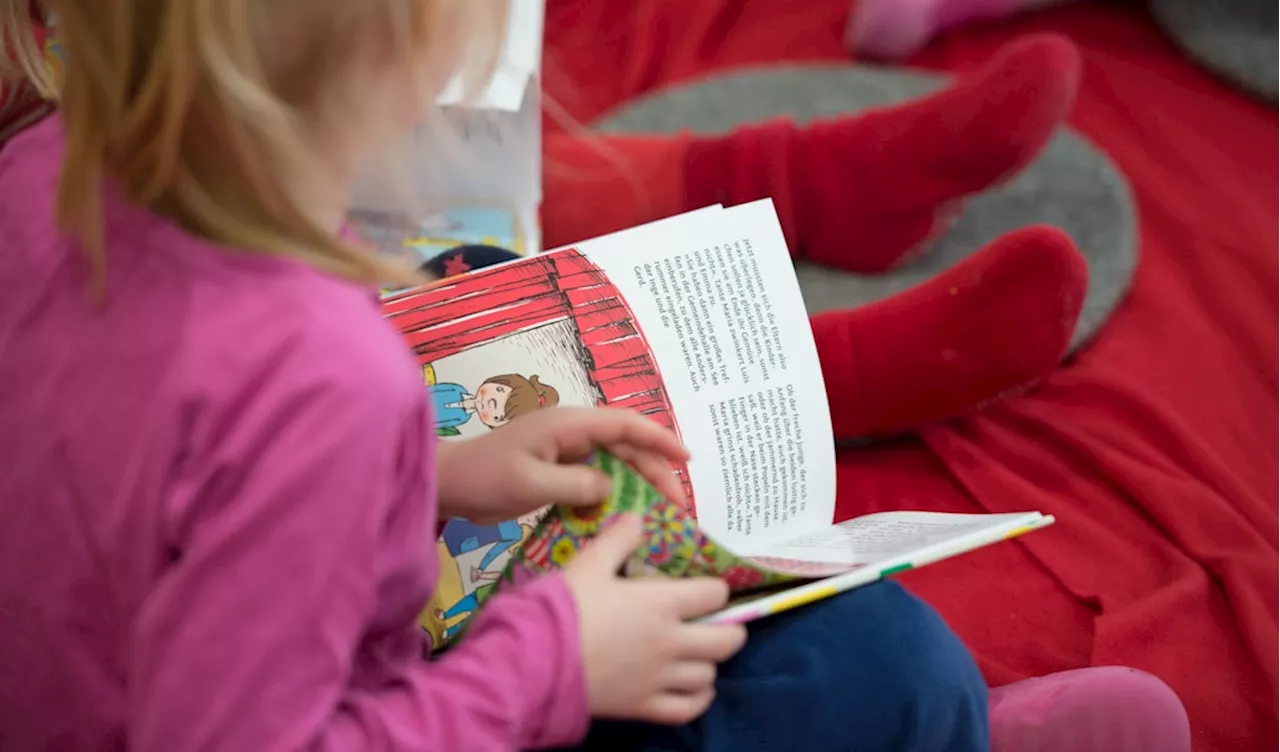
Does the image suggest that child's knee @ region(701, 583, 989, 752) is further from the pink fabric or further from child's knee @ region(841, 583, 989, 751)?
the pink fabric

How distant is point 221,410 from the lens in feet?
1.01

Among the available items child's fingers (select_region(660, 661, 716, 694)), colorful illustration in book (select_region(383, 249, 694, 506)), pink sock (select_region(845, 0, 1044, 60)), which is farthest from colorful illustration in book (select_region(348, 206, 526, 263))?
pink sock (select_region(845, 0, 1044, 60))

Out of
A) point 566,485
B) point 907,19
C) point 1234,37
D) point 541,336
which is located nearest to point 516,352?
point 541,336

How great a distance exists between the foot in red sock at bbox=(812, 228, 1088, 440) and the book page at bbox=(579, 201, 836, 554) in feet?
0.45

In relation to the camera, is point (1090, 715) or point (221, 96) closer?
point (221, 96)

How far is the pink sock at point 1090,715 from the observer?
0.53m

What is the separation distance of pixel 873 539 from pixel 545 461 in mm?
158

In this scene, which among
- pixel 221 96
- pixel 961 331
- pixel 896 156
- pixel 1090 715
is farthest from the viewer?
pixel 896 156

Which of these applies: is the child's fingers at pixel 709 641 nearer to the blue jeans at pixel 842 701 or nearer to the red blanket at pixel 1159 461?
the blue jeans at pixel 842 701

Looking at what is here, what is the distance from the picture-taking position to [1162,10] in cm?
108

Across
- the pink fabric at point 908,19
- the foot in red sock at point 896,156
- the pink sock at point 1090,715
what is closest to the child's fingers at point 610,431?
the pink sock at point 1090,715

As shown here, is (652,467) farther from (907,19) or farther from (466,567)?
(907,19)

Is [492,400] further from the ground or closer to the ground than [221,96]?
closer to the ground

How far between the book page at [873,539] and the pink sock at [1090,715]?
0.10 metres
